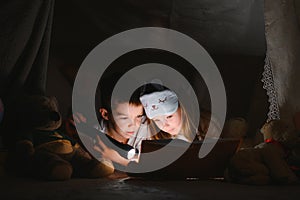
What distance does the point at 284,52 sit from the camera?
5.69 ft

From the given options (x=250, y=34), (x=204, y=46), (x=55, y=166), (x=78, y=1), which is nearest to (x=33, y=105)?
(x=55, y=166)

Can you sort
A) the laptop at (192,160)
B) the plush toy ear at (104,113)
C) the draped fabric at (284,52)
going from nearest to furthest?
the laptop at (192,160), the draped fabric at (284,52), the plush toy ear at (104,113)

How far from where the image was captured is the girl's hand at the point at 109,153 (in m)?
1.73

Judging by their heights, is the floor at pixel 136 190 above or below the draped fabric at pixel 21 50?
below

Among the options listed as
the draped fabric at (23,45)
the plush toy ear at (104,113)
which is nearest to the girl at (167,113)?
the plush toy ear at (104,113)

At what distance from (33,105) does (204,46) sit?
1.15 m

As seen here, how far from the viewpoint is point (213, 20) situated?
7.45 feet

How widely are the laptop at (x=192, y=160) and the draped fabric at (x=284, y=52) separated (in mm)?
342

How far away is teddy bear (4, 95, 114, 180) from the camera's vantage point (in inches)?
57.2

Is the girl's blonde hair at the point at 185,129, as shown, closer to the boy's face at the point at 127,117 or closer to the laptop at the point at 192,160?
the boy's face at the point at 127,117

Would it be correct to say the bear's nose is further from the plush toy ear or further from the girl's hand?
the plush toy ear

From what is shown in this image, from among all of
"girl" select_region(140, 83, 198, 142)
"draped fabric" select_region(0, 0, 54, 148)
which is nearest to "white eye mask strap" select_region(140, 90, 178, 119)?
"girl" select_region(140, 83, 198, 142)

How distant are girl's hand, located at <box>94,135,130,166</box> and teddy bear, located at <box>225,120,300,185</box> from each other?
495 mm

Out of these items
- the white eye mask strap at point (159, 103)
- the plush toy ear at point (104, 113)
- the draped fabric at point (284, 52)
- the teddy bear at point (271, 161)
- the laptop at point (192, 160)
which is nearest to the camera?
the teddy bear at point (271, 161)
